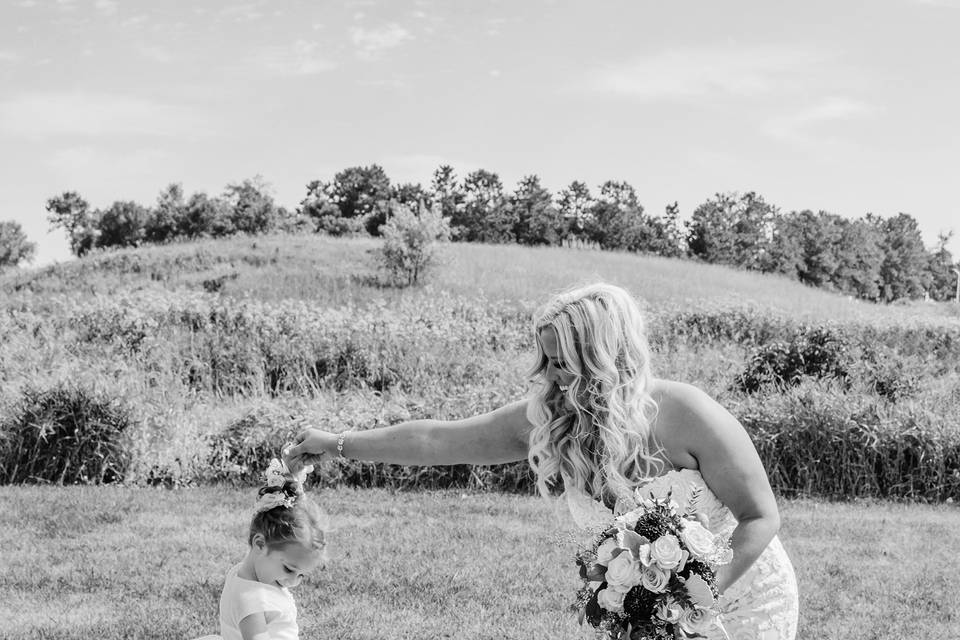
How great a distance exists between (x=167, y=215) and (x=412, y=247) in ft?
116

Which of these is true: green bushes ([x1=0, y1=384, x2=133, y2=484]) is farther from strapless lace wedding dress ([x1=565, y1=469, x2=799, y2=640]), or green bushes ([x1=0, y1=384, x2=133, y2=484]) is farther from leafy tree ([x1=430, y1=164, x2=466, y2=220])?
leafy tree ([x1=430, y1=164, x2=466, y2=220])

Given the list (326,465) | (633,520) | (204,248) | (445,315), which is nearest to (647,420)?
(633,520)

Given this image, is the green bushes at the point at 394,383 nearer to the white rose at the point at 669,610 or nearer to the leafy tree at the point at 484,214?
the white rose at the point at 669,610

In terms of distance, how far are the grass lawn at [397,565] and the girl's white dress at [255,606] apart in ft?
5.48

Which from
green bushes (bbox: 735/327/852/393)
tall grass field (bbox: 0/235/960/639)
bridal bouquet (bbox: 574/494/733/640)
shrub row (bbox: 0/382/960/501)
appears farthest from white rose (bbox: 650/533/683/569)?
green bushes (bbox: 735/327/852/393)

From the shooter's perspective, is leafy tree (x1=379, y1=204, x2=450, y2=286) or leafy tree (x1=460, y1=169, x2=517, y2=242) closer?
leafy tree (x1=379, y1=204, x2=450, y2=286)

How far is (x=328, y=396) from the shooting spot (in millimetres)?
11219

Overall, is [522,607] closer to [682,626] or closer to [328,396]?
[682,626]

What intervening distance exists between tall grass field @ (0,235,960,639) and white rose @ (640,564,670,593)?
3.99 ft

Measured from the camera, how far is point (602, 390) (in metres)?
2.77

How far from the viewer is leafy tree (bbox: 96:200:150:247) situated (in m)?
59.1

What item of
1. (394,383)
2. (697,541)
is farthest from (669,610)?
(394,383)

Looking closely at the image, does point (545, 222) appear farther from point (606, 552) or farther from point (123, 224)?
point (606, 552)

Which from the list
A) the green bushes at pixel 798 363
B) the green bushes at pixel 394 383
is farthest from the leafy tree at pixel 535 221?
the green bushes at pixel 798 363
